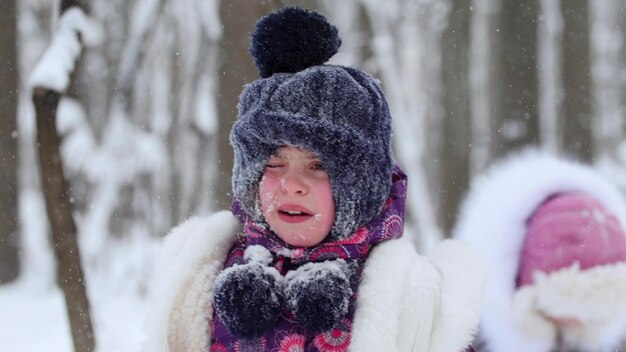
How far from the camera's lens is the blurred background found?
5211 millimetres

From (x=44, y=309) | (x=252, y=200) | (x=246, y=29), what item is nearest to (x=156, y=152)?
(x=44, y=309)

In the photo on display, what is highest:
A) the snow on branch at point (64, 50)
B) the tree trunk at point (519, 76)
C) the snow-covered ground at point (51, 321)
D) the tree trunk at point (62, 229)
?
the tree trunk at point (519, 76)

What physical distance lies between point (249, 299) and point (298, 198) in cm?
21

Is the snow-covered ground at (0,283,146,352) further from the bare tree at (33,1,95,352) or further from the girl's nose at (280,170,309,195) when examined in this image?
the girl's nose at (280,170,309,195)

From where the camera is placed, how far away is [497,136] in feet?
21.3

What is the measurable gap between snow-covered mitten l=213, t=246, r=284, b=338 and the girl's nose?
151 mm

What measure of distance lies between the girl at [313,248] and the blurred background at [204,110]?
1.52 m

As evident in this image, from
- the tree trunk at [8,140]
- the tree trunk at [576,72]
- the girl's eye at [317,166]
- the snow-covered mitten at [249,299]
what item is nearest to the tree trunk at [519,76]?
the tree trunk at [576,72]

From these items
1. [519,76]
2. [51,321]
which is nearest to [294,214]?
[519,76]

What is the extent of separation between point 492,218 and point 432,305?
0.28 metres

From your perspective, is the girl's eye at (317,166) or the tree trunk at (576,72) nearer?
the girl's eye at (317,166)

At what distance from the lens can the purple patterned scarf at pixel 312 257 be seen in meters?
1.32

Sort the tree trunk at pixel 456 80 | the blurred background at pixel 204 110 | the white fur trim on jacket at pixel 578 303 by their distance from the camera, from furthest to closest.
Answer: the tree trunk at pixel 456 80 < the blurred background at pixel 204 110 < the white fur trim on jacket at pixel 578 303

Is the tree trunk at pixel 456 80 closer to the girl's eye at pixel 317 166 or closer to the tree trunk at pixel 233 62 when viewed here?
the tree trunk at pixel 233 62
